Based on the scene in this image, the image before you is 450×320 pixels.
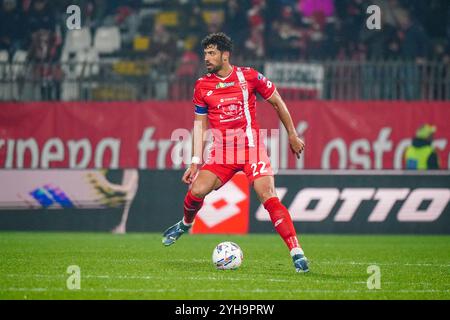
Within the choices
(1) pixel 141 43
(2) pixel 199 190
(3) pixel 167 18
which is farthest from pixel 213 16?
(2) pixel 199 190

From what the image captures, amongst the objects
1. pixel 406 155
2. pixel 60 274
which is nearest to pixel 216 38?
pixel 60 274

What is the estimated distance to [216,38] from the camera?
11.4 metres

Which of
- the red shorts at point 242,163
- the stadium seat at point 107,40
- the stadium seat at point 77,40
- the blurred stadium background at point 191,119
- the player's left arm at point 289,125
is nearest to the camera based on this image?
the player's left arm at point 289,125

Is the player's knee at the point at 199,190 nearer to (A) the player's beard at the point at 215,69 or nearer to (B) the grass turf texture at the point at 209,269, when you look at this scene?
(B) the grass turf texture at the point at 209,269

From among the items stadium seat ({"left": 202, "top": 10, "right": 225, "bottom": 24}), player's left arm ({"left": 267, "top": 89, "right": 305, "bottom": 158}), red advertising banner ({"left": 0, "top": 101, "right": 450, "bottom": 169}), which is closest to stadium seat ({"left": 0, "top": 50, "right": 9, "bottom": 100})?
red advertising banner ({"left": 0, "top": 101, "right": 450, "bottom": 169})

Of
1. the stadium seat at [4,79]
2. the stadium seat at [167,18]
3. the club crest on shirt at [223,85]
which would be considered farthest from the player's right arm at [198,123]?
the stadium seat at [167,18]

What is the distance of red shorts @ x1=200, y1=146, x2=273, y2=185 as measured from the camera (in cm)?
1130

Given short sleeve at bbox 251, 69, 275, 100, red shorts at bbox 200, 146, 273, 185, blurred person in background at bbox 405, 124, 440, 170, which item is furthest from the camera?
blurred person in background at bbox 405, 124, 440, 170

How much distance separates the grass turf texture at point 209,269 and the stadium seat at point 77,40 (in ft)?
18.2

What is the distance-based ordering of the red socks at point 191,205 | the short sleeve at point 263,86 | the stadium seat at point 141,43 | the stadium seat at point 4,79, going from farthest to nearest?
the stadium seat at point 141,43
the stadium seat at point 4,79
the red socks at point 191,205
the short sleeve at point 263,86

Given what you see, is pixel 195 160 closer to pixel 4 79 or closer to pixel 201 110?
pixel 201 110

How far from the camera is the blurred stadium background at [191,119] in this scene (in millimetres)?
17984

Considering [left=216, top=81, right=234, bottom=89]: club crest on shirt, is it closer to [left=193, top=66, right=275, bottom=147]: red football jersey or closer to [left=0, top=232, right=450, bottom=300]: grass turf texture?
[left=193, top=66, right=275, bottom=147]: red football jersey

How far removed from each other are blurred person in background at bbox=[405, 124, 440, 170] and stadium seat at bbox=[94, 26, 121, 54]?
6.83 meters
